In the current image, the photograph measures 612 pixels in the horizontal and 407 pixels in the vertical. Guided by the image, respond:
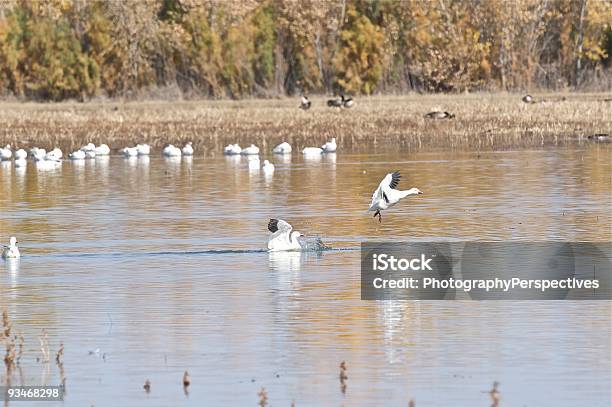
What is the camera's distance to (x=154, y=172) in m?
28.2

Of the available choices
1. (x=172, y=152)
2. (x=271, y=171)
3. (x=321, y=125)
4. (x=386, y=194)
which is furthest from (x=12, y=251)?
(x=321, y=125)

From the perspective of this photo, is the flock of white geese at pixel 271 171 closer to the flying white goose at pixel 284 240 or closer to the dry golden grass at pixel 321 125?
the flying white goose at pixel 284 240

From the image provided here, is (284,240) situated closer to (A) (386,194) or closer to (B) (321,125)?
(A) (386,194)

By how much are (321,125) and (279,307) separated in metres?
27.8

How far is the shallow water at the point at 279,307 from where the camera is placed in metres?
9.42

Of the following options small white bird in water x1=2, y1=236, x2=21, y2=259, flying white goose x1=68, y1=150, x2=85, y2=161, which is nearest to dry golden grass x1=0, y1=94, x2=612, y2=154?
flying white goose x1=68, y1=150, x2=85, y2=161

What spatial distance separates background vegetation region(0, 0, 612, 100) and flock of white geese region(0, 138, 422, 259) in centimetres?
2571

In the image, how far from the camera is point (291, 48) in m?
61.5

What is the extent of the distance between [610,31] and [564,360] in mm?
51939

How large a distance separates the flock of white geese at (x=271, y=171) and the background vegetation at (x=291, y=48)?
2571 centimetres

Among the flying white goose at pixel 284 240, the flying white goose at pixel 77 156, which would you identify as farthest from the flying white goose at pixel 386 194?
the flying white goose at pixel 77 156

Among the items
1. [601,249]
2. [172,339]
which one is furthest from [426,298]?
[601,249]

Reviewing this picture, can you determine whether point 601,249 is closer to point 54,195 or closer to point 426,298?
point 426,298

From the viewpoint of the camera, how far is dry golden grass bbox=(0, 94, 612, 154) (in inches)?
1393
